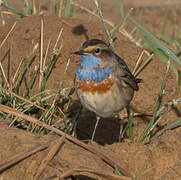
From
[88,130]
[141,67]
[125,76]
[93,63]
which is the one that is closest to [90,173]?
[93,63]

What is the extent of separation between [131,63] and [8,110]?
2.16 metres

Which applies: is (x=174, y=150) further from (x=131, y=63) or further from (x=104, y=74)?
(x=131, y=63)

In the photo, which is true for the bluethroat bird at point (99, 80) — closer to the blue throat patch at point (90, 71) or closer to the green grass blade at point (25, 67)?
the blue throat patch at point (90, 71)

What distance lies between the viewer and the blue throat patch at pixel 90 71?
14.4 feet

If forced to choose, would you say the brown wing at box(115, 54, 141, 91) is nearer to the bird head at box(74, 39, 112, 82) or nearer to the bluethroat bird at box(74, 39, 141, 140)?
the bluethroat bird at box(74, 39, 141, 140)

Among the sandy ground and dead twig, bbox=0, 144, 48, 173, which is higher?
dead twig, bbox=0, 144, 48, 173

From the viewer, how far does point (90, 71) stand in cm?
439

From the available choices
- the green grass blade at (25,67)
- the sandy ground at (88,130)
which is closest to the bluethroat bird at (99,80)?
the sandy ground at (88,130)

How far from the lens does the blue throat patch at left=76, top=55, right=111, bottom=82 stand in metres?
4.39

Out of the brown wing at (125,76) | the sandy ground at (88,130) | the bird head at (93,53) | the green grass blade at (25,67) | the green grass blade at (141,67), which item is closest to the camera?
the sandy ground at (88,130)

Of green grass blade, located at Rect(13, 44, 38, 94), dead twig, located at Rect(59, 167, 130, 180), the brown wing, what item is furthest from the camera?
green grass blade, located at Rect(13, 44, 38, 94)

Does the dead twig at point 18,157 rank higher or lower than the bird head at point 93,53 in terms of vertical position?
lower

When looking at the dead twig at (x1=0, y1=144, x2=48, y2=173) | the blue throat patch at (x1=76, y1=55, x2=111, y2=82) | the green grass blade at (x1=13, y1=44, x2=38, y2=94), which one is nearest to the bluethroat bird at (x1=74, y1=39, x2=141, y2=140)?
the blue throat patch at (x1=76, y1=55, x2=111, y2=82)

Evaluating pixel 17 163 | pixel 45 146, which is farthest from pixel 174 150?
pixel 17 163
